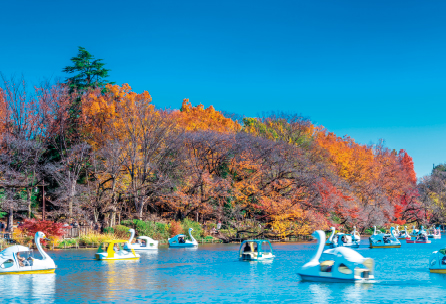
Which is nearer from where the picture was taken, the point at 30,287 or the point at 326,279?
the point at 30,287

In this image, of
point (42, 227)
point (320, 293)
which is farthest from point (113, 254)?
point (320, 293)

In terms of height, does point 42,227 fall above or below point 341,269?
above

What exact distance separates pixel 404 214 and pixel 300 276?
67410mm

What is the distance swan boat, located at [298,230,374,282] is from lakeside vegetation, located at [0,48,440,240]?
97.3 feet

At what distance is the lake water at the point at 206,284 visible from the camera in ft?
67.6

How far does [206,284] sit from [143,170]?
33004mm

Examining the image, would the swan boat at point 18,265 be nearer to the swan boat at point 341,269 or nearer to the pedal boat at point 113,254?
the pedal boat at point 113,254

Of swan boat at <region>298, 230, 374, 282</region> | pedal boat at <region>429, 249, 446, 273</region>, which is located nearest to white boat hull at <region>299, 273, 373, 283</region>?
swan boat at <region>298, 230, 374, 282</region>

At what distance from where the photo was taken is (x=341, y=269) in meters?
24.1

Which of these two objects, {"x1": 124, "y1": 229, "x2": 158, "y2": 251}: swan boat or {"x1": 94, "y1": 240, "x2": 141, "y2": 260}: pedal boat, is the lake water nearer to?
{"x1": 94, "y1": 240, "x2": 141, "y2": 260}: pedal boat

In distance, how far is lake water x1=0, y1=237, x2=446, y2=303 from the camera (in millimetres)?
20594

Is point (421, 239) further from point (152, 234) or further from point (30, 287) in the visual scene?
point (30, 287)

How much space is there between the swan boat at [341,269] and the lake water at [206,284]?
1.18 feet

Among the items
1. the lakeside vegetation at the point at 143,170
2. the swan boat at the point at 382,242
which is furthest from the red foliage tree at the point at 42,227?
the swan boat at the point at 382,242
